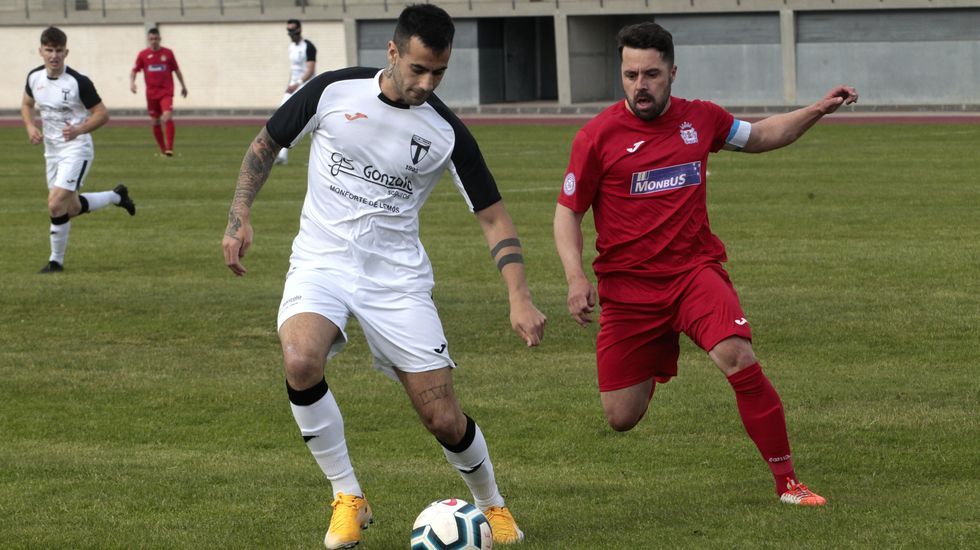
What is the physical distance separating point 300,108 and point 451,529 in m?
1.80

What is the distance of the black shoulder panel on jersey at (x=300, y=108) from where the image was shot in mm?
6043

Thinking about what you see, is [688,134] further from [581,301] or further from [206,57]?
[206,57]

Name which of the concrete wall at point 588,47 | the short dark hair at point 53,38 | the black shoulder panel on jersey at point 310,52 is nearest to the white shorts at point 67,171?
the short dark hair at point 53,38

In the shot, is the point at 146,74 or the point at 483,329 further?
the point at 146,74

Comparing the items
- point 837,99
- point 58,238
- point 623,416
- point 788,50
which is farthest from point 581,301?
point 788,50

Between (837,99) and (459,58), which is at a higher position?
(837,99)

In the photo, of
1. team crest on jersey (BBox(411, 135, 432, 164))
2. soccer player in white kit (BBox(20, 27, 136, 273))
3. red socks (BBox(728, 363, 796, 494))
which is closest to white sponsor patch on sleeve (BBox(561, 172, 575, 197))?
team crest on jersey (BBox(411, 135, 432, 164))

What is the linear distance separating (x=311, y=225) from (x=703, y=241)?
1758 mm

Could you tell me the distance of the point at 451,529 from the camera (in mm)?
5520

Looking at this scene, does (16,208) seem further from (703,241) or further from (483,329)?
(703,241)

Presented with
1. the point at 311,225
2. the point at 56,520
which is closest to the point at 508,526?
the point at 311,225

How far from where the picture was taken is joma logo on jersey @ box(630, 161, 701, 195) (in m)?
6.57

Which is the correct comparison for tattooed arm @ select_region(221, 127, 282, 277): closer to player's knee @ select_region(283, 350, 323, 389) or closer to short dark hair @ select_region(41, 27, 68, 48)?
player's knee @ select_region(283, 350, 323, 389)

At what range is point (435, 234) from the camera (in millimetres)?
16484
